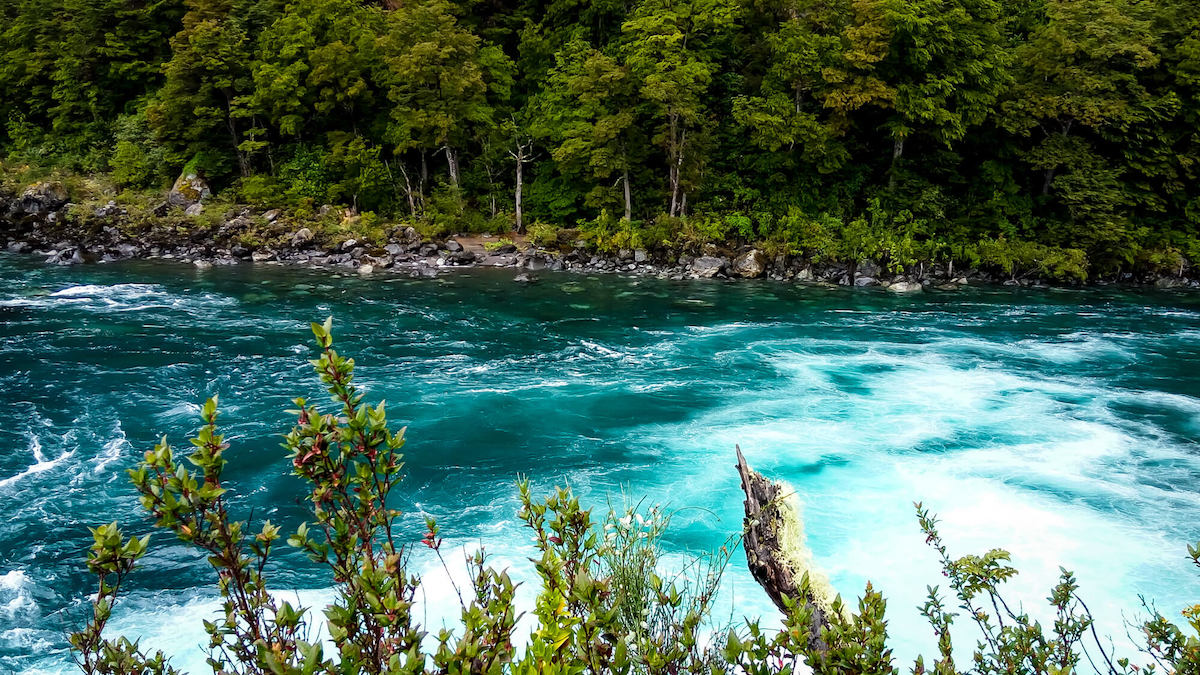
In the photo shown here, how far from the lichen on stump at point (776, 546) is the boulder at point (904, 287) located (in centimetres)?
1589

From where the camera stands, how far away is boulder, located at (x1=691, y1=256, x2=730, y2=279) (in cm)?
2077

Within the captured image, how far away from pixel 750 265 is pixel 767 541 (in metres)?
16.9

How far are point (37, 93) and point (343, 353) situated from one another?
30.3 meters

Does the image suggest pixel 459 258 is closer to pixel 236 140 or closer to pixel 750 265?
pixel 750 265

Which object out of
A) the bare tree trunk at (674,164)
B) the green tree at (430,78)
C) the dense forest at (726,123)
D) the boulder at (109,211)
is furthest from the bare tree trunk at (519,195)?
the boulder at (109,211)

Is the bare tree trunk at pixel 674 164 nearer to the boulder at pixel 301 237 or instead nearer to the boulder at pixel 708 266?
the boulder at pixel 708 266

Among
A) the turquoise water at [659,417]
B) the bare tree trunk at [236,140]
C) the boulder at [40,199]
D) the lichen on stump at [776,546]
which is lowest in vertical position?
→ the turquoise water at [659,417]

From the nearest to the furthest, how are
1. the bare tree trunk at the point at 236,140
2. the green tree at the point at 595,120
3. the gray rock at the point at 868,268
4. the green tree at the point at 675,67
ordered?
the gray rock at the point at 868,268, the green tree at the point at 675,67, the green tree at the point at 595,120, the bare tree trunk at the point at 236,140

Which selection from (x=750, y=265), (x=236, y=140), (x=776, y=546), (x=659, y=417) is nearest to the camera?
(x=776, y=546)

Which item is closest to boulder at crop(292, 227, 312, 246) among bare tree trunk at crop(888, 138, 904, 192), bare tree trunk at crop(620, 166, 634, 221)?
bare tree trunk at crop(620, 166, 634, 221)

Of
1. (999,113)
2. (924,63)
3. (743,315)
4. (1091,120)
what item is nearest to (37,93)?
(743,315)

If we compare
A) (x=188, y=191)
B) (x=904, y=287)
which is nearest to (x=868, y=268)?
(x=904, y=287)

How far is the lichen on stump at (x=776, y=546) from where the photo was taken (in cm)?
434

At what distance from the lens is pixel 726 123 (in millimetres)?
24719
